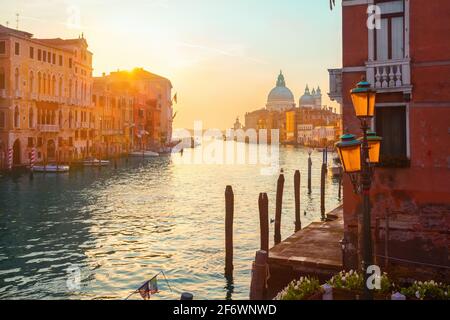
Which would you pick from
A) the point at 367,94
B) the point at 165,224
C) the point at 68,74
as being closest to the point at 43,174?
the point at 68,74

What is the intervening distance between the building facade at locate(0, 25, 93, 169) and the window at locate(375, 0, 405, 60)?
37087 millimetres

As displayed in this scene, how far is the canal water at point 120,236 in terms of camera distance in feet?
42.5

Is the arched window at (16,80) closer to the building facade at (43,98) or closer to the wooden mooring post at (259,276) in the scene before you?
the building facade at (43,98)

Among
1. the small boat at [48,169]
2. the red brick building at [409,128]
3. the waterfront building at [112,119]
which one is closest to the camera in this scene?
the red brick building at [409,128]

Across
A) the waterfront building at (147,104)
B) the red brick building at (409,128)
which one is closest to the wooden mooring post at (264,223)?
the red brick building at (409,128)

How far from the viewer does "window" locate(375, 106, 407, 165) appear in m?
10.4

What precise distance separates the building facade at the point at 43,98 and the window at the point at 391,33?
37.1 meters

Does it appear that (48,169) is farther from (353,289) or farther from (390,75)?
(353,289)

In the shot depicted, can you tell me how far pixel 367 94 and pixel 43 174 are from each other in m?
38.3

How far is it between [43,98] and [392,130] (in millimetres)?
42508

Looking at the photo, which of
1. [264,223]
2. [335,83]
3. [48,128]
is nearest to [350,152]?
[335,83]

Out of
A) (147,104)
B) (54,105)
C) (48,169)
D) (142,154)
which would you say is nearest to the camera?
(48,169)

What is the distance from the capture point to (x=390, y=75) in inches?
403

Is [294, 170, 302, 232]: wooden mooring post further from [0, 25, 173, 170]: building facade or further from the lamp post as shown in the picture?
[0, 25, 173, 170]: building facade
